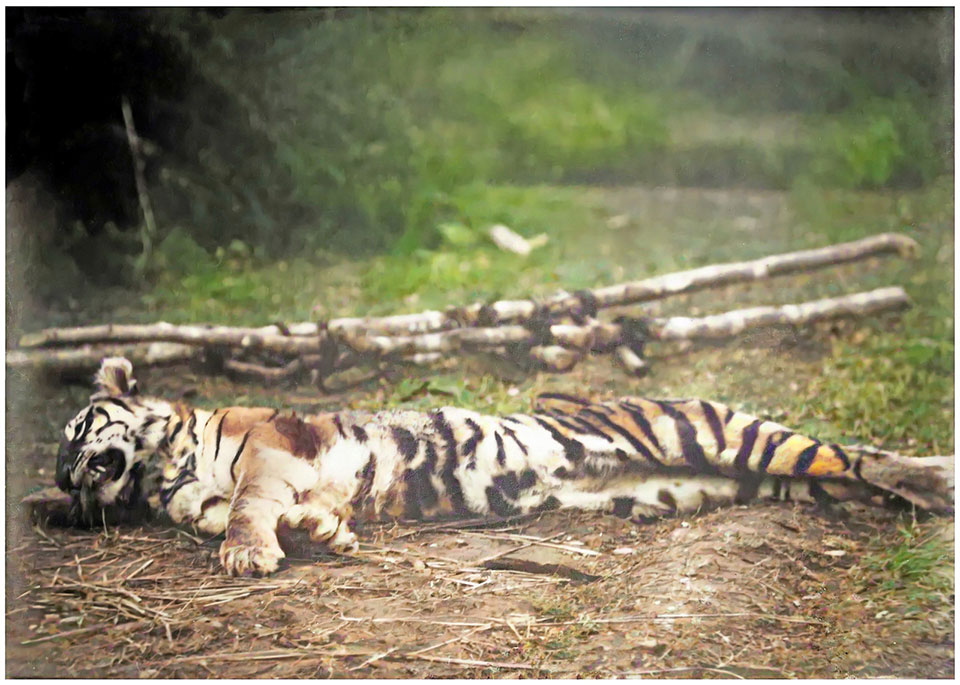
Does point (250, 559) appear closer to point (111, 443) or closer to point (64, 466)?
point (111, 443)

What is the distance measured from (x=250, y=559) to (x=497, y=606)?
84 cm

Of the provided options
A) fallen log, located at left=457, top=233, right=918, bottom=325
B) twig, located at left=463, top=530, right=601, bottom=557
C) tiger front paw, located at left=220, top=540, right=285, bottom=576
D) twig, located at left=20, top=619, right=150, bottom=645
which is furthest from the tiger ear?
twig, located at left=463, top=530, right=601, bottom=557

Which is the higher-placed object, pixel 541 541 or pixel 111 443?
pixel 111 443

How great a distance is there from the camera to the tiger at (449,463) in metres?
2.99

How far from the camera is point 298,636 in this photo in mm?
2879

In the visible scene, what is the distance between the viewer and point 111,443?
3.01 meters

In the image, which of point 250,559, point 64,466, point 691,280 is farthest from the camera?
point 691,280

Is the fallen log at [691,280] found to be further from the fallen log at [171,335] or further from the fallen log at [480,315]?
the fallen log at [171,335]

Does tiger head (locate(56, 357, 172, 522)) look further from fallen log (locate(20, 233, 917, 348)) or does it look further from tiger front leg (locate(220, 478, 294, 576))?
tiger front leg (locate(220, 478, 294, 576))

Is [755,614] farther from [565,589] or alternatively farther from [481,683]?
[481,683]

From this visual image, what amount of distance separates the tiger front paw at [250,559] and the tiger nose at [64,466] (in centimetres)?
61

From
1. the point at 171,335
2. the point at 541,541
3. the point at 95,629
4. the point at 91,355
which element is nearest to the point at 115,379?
the point at 91,355

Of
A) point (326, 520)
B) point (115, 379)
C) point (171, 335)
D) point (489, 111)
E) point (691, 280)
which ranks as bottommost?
point (326, 520)

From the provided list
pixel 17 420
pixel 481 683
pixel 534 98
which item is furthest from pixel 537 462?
pixel 17 420
